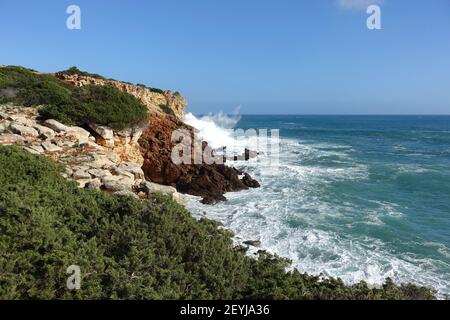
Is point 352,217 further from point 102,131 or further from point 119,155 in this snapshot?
point 102,131

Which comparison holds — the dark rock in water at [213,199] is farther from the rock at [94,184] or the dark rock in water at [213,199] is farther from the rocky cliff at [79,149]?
the rock at [94,184]

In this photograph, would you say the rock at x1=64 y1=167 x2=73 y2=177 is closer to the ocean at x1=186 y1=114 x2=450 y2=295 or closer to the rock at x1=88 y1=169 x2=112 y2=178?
the rock at x1=88 y1=169 x2=112 y2=178

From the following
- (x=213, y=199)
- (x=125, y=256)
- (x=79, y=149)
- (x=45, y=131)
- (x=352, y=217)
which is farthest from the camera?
(x=213, y=199)

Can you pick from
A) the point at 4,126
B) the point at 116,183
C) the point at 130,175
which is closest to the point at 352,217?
the point at 130,175

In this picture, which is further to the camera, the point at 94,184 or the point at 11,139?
the point at 11,139

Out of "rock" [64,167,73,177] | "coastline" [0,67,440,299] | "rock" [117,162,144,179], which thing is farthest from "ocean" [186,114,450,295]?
"rock" [64,167,73,177]

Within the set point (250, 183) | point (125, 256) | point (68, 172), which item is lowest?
point (250, 183)
